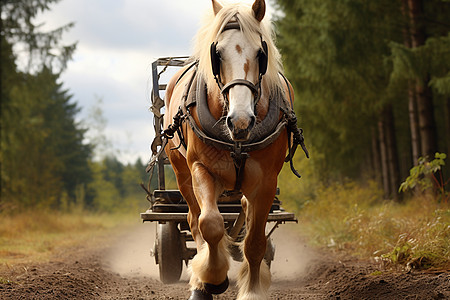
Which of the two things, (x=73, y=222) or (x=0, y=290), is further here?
(x=73, y=222)

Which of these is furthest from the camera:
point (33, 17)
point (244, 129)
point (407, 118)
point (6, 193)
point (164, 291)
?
point (6, 193)

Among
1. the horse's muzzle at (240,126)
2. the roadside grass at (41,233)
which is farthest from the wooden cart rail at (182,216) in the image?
the roadside grass at (41,233)

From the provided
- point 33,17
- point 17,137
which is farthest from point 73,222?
point 33,17

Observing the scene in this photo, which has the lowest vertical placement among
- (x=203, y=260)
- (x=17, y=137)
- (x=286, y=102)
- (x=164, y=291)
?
(x=164, y=291)

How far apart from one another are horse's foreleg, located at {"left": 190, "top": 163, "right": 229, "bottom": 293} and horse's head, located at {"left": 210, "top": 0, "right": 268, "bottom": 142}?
2.10ft

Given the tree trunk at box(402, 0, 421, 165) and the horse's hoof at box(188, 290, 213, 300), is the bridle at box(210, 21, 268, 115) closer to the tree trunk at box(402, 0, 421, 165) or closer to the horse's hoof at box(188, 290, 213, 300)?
the horse's hoof at box(188, 290, 213, 300)

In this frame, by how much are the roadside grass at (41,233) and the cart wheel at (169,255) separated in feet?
6.88

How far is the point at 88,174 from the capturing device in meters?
40.5

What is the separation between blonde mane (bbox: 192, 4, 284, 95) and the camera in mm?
4043

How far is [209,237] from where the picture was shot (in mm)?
4125

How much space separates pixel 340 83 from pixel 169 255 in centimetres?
847

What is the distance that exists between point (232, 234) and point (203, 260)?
94 centimetres

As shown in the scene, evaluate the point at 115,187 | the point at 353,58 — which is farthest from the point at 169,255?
the point at 115,187

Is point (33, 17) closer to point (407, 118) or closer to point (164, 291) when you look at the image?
point (407, 118)
